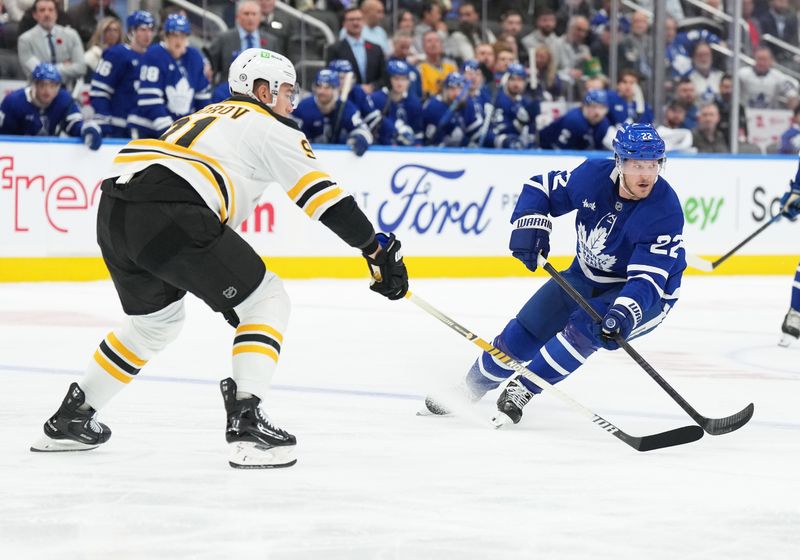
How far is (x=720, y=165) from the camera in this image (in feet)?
33.2

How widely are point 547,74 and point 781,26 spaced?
218cm

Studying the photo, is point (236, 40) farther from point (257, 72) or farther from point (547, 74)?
point (257, 72)

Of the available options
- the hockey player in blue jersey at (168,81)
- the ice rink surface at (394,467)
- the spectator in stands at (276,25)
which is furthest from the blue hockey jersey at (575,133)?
the ice rink surface at (394,467)

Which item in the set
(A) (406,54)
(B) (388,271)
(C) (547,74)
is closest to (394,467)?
(B) (388,271)

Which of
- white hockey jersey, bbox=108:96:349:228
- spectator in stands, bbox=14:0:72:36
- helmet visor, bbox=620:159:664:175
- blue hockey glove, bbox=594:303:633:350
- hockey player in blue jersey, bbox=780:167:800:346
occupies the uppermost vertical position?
spectator in stands, bbox=14:0:72:36

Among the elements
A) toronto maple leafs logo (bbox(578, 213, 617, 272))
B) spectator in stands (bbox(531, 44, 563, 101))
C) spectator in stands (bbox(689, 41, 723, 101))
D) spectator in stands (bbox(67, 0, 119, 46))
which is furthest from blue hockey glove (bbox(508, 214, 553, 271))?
spectator in stands (bbox(689, 41, 723, 101))

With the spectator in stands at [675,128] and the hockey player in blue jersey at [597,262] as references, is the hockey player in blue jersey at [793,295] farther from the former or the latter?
the spectator in stands at [675,128]

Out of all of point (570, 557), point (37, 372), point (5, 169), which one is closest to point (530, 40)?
point (5, 169)

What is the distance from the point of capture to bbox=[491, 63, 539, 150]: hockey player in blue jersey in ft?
31.9

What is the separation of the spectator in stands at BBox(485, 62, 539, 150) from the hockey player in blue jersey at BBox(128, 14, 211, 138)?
2318 millimetres

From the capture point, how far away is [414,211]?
9.02 metres

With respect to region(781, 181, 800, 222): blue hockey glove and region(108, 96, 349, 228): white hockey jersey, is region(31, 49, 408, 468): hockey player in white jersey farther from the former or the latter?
region(781, 181, 800, 222): blue hockey glove

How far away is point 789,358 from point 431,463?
111 inches

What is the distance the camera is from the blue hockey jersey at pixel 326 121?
891 centimetres
